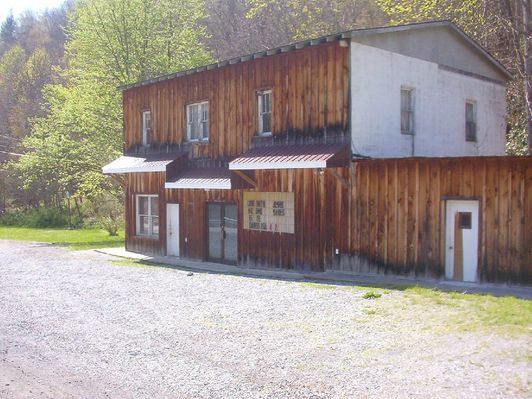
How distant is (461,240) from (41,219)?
123ft

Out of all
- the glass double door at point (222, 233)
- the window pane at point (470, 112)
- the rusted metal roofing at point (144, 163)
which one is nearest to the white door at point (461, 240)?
the glass double door at point (222, 233)

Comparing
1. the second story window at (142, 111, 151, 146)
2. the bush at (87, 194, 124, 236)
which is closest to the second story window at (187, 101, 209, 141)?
the second story window at (142, 111, 151, 146)

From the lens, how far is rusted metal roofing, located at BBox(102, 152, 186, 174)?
20703 mm

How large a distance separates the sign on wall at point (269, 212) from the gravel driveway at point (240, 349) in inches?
157

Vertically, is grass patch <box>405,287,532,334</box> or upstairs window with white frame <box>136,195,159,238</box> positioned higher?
upstairs window with white frame <box>136,195,159,238</box>

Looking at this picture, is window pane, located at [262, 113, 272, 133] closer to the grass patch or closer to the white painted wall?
the white painted wall

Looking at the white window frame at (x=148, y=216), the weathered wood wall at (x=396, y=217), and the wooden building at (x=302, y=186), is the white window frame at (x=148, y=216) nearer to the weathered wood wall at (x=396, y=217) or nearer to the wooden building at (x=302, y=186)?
the wooden building at (x=302, y=186)

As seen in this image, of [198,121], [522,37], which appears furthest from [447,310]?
[522,37]

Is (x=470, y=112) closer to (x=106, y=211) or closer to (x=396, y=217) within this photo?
(x=396, y=217)

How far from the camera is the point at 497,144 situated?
842 inches

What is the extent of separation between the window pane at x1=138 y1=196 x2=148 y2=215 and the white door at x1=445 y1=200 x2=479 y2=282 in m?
12.7

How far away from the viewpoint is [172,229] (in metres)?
21.5

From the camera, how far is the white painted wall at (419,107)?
15.8 m

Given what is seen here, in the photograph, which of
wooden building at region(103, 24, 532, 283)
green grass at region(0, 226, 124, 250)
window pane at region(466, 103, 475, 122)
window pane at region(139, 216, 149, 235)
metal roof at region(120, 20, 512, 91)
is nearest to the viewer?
wooden building at region(103, 24, 532, 283)
